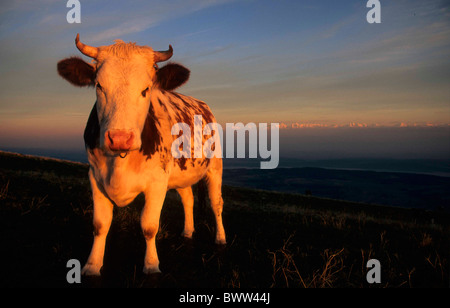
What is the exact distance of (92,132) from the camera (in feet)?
14.8

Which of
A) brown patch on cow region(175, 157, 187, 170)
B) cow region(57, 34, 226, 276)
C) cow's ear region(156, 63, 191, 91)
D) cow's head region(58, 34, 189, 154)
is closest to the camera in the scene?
cow's head region(58, 34, 189, 154)

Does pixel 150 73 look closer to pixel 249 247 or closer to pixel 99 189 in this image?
pixel 99 189

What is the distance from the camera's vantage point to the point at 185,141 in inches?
224

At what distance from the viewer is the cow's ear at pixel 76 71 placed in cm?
448

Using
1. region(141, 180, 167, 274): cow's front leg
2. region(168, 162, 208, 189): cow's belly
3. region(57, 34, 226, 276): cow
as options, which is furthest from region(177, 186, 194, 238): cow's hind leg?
region(141, 180, 167, 274): cow's front leg

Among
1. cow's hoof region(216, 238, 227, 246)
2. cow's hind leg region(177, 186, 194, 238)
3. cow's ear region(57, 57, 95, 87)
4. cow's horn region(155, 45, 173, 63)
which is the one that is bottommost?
cow's hoof region(216, 238, 227, 246)

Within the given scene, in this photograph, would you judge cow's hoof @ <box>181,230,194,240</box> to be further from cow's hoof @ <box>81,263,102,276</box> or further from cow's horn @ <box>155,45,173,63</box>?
cow's horn @ <box>155,45,173,63</box>

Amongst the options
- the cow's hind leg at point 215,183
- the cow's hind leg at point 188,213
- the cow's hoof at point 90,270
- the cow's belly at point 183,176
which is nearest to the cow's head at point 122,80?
the cow's belly at point 183,176

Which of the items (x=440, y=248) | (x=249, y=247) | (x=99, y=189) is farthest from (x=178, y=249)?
(x=440, y=248)

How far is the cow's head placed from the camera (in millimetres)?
3588

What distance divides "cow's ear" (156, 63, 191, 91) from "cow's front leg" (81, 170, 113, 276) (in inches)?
68.9

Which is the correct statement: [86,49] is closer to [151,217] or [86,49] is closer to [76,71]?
[76,71]

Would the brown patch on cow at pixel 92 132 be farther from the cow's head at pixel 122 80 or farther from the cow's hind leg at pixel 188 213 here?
the cow's hind leg at pixel 188 213
